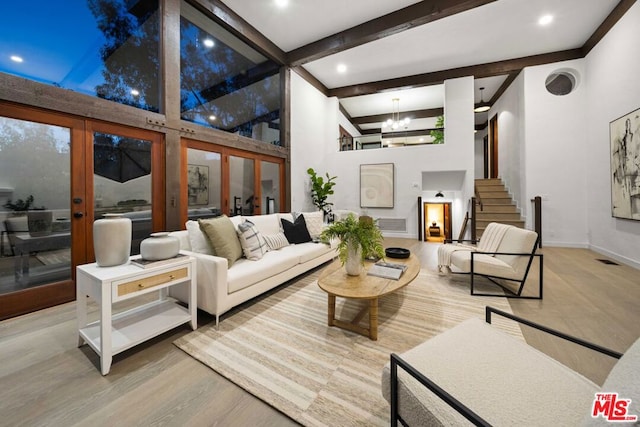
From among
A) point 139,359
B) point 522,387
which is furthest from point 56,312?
point 522,387

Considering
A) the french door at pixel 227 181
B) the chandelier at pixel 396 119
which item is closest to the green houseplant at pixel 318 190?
the french door at pixel 227 181

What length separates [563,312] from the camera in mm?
2508

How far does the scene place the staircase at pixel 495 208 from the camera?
626cm

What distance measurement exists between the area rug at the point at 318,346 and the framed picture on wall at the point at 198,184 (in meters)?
2.17

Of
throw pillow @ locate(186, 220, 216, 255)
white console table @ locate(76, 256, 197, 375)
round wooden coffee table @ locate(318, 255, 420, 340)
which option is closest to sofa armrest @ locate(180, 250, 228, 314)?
white console table @ locate(76, 256, 197, 375)

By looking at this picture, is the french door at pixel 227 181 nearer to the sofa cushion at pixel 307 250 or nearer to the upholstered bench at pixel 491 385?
the sofa cushion at pixel 307 250

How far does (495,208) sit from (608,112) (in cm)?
273

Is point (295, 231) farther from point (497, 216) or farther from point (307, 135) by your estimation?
point (497, 216)

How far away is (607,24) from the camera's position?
4.55 metres

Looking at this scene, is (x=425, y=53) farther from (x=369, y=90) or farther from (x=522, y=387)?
(x=522, y=387)

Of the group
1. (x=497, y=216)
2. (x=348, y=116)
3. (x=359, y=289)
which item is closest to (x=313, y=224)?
(x=359, y=289)

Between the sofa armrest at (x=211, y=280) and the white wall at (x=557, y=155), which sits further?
the white wall at (x=557, y=155)

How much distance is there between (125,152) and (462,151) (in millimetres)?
7260

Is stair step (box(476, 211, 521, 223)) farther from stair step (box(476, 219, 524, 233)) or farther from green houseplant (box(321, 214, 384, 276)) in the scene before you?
green houseplant (box(321, 214, 384, 276))
